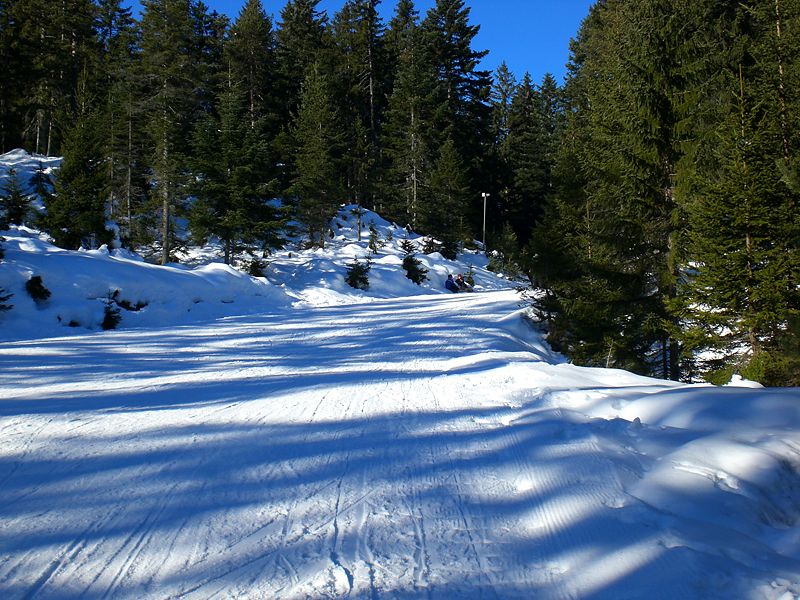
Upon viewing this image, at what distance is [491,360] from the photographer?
7824mm

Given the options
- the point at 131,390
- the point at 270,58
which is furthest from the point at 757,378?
the point at 270,58

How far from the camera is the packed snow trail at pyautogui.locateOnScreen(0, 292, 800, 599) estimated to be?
245 cm

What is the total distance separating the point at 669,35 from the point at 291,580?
44.7 feet

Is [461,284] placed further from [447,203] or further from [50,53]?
[50,53]

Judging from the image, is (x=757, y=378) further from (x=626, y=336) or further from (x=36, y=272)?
(x=36, y=272)

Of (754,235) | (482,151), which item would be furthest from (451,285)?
(482,151)

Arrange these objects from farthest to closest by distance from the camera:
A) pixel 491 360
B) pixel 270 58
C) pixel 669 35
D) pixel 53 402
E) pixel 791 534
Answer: pixel 270 58, pixel 669 35, pixel 491 360, pixel 53 402, pixel 791 534

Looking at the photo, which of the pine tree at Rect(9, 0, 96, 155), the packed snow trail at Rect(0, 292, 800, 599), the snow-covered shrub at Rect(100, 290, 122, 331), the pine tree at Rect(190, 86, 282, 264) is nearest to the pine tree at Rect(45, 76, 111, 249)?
the pine tree at Rect(190, 86, 282, 264)

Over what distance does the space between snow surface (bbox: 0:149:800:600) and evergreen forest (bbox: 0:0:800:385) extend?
420cm

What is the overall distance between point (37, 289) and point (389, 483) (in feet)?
44.1

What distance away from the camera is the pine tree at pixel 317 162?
30.3 m

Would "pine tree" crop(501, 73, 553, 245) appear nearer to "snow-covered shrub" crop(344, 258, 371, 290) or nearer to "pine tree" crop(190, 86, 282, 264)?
"snow-covered shrub" crop(344, 258, 371, 290)

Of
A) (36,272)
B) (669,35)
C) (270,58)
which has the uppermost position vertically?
(270,58)

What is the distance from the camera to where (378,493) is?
10.9 ft
